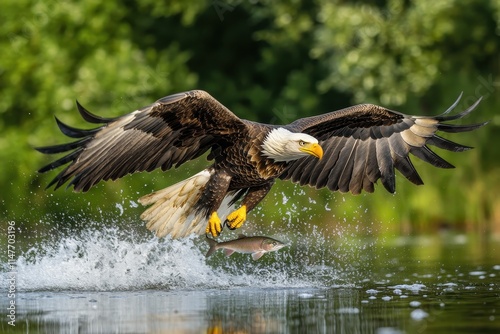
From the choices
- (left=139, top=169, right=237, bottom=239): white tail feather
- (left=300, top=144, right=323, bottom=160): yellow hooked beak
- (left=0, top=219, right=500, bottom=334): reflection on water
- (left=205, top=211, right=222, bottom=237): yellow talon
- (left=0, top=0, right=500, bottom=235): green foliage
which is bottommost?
(left=0, top=219, right=500, bottom=334): reflection on water

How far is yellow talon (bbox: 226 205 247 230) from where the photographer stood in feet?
35.1

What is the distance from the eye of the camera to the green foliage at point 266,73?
18.2 m

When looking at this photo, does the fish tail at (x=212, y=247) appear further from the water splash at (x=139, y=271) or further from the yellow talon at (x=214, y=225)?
the water splash at (x=139, y=271)

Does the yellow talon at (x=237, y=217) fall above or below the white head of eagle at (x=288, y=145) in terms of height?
below

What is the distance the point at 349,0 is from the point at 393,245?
8224 mm

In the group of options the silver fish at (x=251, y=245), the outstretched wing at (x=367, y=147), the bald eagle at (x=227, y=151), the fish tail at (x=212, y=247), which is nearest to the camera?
the bald eagle at (x=227, y=151)

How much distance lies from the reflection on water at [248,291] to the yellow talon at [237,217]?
547 millimetres

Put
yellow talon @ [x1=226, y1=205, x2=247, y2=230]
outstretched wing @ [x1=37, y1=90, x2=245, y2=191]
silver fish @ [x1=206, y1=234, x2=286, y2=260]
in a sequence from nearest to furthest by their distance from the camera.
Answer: outstretched wing @ [x1=37, y1=90, x2=245, y2=191]
silver fish @ [x1=206, y1=234, x2=286, y2=260]
yellow talon @ [x1=226, y1=205, x2=247, y2=230]

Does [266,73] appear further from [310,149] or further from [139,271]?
[310,149]

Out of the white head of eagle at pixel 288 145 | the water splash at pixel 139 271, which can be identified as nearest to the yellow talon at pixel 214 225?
the water splash at pixel 139 271

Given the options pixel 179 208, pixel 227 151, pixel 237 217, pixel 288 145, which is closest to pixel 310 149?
pixel 288 145

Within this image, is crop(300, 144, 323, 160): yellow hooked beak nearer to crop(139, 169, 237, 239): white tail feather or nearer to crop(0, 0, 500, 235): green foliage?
crop(139, 169, 237, 239): white tail feather

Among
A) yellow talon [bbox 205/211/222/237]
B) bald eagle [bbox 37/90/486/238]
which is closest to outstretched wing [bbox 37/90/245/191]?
bald eagle [bbox 37/90/486/238]

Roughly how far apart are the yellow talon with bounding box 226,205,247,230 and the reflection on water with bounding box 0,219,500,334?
1.80ft
